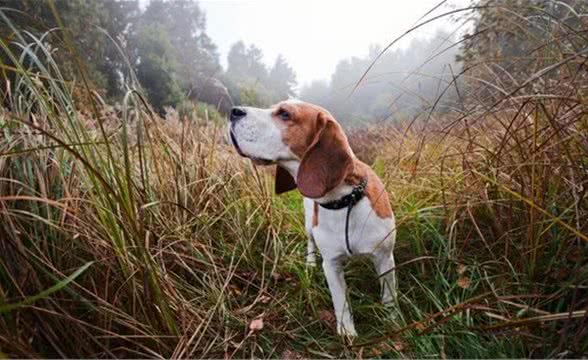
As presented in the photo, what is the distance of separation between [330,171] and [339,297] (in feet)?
1.84

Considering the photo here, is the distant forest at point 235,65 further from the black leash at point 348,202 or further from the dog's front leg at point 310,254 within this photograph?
the dog's front leg at point 310,254

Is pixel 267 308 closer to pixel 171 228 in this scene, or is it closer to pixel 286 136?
pixel 171 228

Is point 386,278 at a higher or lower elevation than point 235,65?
lower

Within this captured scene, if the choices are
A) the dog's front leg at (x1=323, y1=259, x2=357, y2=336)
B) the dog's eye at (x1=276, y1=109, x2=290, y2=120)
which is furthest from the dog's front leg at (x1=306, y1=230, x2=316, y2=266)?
the dog's eye at (x1=276, y1=109, x2=290, y2=120)

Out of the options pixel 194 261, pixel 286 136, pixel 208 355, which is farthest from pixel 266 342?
pixel 286 136

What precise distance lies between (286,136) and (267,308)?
0.77 metres

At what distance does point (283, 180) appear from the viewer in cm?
200

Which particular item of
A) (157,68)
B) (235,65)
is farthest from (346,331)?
(235,65)

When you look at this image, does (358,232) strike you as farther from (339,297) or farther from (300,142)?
(300,142)

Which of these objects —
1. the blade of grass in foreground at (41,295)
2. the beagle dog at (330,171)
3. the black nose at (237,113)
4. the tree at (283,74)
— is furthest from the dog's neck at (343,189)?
the tree at (283,74)

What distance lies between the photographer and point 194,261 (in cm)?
178

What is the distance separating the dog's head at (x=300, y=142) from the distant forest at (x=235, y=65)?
247mm

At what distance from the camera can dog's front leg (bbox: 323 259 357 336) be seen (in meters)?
1.55

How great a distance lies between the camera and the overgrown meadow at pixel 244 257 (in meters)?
1.07
